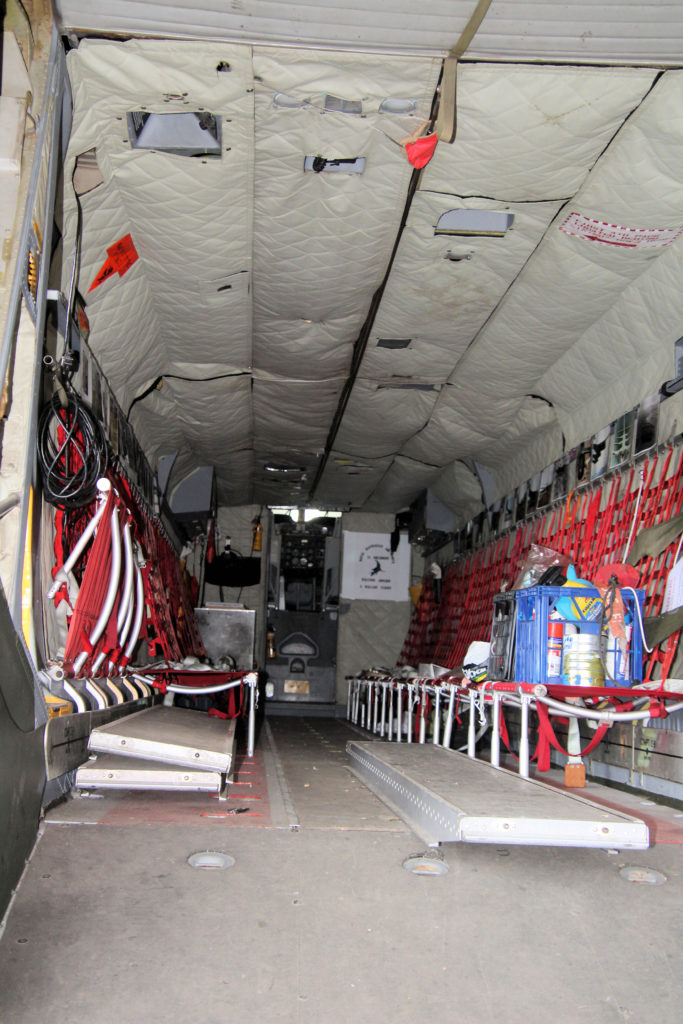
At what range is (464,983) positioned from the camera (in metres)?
1.89

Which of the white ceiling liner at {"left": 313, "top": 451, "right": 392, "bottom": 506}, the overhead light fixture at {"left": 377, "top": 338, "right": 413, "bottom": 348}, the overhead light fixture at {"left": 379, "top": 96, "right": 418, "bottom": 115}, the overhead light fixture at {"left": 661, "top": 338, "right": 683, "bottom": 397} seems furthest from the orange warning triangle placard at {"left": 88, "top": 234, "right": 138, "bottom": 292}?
the white ceiling liner at {"left": 313, "top": 451, "right": 392, "bottom": 506}

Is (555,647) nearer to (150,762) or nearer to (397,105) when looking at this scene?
(150,762)

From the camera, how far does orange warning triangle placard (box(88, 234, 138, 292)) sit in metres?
4.75

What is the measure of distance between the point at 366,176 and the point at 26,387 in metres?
2.20

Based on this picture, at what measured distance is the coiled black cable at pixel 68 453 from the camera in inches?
170

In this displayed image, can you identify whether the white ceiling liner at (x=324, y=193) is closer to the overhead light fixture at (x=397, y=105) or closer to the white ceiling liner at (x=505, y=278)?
the overhead light fixture at (x=397, y=105)

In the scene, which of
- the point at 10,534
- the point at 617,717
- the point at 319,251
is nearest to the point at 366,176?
the point at 319,251

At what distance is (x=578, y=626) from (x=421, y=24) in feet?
10.3

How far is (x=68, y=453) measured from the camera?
4.61 metres

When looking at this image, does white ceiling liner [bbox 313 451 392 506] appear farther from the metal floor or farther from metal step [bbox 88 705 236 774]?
the metal floor

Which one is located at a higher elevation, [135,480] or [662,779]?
[135,480]

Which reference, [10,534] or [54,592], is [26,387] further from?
[54,592]

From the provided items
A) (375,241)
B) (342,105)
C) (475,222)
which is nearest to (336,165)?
(342,105)

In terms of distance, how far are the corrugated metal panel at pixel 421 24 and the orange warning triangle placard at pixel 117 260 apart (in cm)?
154
